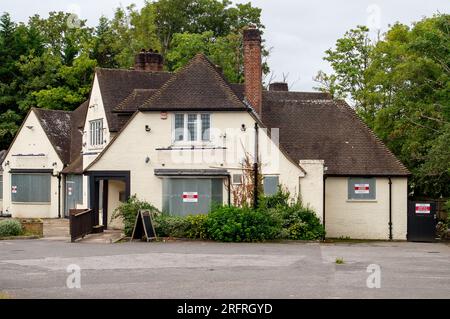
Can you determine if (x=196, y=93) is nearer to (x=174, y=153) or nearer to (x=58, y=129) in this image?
(x=174, y=153)

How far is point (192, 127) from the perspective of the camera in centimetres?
3247

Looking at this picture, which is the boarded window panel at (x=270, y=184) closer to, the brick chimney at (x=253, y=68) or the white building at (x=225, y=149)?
the white building at (x=225, y=149)

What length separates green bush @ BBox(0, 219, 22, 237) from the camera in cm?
3003

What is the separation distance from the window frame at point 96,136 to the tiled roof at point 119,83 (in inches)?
31.1

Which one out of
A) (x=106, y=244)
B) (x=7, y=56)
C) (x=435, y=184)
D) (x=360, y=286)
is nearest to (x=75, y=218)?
(x=106, y=244)

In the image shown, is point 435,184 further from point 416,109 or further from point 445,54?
point 445,54

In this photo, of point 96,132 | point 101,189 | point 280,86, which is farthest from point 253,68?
point 280,86

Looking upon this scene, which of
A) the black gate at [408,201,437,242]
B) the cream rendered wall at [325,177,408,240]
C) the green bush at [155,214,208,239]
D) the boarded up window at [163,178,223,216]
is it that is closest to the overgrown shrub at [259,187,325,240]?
the boarded up window at [163,178,223,216]

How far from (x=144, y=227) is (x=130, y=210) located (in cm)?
242

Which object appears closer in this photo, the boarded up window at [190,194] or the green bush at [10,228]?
the green bush at [10,228]

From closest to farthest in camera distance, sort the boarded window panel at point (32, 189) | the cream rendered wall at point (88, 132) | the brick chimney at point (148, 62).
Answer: the cream rendered wall at point (88, 132) → the brick chimney at point (148, 62) → the boarded window panel at point (32, 189)

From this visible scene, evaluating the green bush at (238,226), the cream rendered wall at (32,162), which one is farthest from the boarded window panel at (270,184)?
the cream rendered wall at (32,162)

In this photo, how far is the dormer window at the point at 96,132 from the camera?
37.3m
